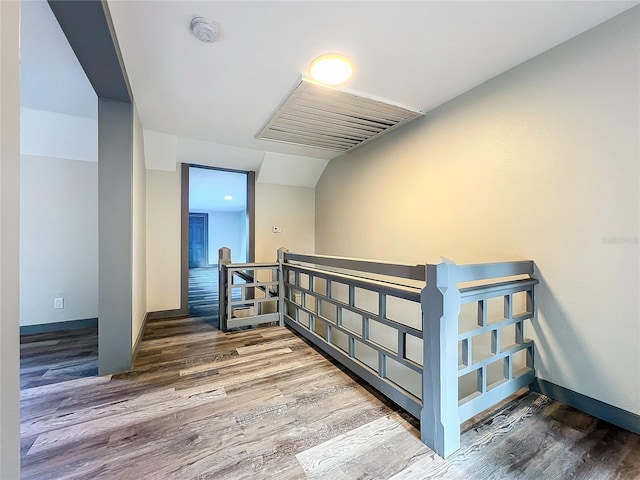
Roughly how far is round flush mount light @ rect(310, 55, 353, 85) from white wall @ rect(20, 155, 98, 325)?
287 centimetres

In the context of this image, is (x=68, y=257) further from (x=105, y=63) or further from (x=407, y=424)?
(x=407, y=424)

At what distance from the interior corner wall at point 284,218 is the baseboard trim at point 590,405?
3269 millimetres

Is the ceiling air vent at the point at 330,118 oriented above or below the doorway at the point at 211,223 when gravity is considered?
above

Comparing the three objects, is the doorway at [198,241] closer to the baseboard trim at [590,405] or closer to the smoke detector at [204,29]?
the smoke detector at [204,29]

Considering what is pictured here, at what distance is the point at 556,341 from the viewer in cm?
170

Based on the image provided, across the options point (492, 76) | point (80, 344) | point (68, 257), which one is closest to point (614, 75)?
point (492, 76)

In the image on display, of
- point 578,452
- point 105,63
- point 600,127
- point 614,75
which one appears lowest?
point 578,452

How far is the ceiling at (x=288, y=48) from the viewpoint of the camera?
138 centimetres

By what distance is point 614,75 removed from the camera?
145cm

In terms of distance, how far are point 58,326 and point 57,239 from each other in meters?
0.96

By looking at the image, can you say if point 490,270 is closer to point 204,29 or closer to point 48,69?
point 204,29

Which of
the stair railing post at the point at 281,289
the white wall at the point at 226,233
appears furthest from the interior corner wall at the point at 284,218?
the white wall at the point at 226,233

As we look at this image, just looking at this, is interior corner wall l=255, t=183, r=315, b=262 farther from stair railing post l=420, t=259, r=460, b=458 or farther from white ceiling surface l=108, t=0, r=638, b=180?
stair railing post l=420, t=259, r=460, b=458

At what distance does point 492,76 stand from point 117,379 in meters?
3.50
